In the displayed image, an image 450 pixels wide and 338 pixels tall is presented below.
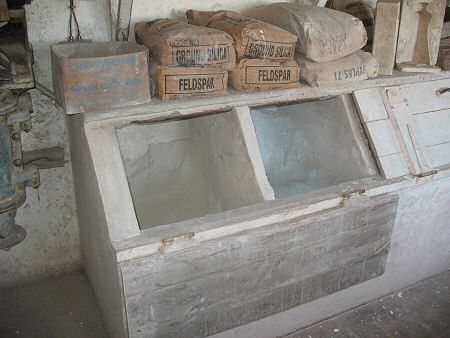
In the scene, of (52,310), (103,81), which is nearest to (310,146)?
(103,81)

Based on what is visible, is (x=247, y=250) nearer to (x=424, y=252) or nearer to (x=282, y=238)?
(x=282, y=238)

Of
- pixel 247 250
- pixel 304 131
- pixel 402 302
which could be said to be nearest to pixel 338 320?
pixel 402 302

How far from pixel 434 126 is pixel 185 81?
1.49m

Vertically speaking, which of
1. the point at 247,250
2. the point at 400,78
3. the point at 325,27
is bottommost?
the point at 247,250

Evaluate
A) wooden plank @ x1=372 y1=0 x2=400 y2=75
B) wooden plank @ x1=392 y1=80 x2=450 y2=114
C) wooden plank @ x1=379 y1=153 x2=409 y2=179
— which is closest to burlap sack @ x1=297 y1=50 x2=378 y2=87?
wooden plank @ x1=372 y1=0 x2=400 y2=75

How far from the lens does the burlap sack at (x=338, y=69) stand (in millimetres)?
2164

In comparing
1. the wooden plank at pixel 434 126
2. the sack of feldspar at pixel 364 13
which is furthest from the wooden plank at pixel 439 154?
the sack of feldspar at pixel 364 13

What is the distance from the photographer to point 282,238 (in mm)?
1977

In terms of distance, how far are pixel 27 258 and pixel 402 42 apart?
2.54m

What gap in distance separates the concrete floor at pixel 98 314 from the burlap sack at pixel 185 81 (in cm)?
135

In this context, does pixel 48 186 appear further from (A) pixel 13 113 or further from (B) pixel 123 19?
(B) pixel 123 19

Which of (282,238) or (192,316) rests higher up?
(282,238)

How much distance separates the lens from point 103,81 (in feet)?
5.82

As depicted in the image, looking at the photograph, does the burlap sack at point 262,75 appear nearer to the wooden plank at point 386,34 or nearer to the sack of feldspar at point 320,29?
the sack of feldspar at point 320,29
